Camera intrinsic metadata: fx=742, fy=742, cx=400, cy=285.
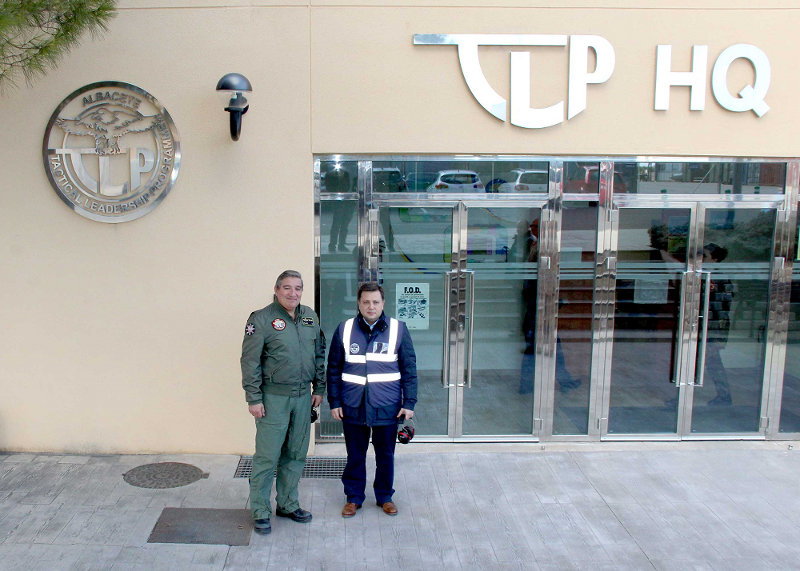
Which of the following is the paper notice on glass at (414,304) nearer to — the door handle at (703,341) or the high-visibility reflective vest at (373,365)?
the high-visibility reflective vest at (373,365)

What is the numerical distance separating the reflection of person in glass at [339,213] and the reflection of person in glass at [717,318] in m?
3.29

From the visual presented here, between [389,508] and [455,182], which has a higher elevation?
[455,182]

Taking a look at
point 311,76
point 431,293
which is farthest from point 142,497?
point 311,76

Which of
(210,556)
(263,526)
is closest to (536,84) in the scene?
(263,526)

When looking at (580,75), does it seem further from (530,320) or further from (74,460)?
(74,460)

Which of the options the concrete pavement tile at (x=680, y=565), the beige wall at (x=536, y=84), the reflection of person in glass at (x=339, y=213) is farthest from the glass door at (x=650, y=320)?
the reflection of person in glass at (x=339, y=213)

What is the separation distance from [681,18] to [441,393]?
3869 mm

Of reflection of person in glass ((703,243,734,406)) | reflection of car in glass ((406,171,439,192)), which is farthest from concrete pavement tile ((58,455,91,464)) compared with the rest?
reflection of person in glass ((703,243,734,406))

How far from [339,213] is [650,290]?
115 inches

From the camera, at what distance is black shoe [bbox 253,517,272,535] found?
5059 millimetres

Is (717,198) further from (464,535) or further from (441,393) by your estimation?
(464,535)

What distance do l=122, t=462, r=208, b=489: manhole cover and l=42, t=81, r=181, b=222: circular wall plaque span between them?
2.09 m

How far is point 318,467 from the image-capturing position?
20.7 ft

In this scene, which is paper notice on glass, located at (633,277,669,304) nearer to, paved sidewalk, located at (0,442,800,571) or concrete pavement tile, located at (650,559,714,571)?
paved sidewalk, located at (0,442,800,571)
